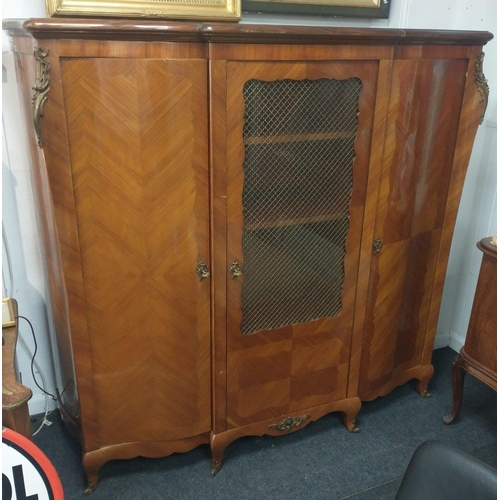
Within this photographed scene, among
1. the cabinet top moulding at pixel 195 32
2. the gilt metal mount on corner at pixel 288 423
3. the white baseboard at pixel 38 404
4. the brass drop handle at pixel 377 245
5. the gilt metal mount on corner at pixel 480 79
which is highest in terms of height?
the cabinet top moulding at pixel 195 32

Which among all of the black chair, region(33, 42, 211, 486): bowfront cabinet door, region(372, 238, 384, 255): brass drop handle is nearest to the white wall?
region(33, 42, 211, 486): bowfront cabinet door

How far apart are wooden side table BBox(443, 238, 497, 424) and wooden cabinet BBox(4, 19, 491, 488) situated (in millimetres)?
177

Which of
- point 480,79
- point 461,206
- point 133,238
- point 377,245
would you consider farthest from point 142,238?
point 461,206

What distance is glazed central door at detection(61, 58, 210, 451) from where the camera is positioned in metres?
1.20

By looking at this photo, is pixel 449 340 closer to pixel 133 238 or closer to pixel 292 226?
pixel 292 226

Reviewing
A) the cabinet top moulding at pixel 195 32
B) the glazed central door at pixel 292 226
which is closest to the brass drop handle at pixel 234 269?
the glazed central door at pixel 292 226

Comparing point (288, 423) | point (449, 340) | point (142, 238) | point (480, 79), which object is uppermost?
point (480, 79)

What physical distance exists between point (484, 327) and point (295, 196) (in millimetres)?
782

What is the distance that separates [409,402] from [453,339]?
1.60 ft

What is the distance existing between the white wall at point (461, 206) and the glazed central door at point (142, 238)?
45 cm

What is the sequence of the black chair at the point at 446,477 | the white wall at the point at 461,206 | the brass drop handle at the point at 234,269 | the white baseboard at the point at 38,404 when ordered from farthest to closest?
the white baseboard at the point at 38,404
the white wall at the point at 461,206
the brass drop handle at the point at 234,269
the black chair at the point at 446,477

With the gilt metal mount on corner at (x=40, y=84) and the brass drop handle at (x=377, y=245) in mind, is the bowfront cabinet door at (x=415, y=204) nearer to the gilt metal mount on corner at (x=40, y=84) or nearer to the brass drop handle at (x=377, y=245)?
the brass drop handle at (x=377, y=245)

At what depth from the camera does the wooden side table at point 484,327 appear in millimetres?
1627

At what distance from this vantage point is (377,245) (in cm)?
163
